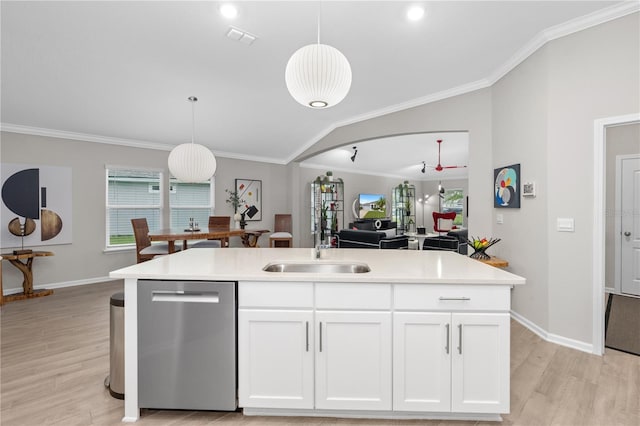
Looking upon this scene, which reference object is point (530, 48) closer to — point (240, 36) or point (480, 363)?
point (240, 36)

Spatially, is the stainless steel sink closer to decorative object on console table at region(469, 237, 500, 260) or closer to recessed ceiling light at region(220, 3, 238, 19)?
decorative object on console table at region(469, 237, 500, 260)

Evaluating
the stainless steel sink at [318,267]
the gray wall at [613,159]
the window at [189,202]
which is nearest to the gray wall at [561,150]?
the gray wall at [613,159]

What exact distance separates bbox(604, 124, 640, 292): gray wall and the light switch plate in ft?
6.15

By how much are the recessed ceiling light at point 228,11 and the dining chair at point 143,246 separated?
2.93 meters

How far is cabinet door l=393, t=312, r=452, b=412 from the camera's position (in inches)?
68.6

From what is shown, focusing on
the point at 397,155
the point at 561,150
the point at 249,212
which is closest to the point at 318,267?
the point at 561,150

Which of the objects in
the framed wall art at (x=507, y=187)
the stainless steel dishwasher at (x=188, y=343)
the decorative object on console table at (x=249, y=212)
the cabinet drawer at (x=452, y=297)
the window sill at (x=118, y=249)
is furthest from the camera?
the decorative object on console table at (x=249, y=212)

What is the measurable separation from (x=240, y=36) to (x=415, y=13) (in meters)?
1.57

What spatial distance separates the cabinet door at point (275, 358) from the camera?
1797 mm

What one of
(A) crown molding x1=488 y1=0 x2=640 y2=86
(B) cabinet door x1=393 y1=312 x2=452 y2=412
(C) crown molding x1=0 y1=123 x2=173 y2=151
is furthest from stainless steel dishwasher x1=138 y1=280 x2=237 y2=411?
(C) crown molding x1=0 y1=123 x2=173 y2=151

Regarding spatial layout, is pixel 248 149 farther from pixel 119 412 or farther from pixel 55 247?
pixel 119 412

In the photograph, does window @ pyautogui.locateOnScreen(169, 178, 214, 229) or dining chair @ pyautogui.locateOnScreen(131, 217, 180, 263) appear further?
window @ pyautogui.locateOnScreen(169, 178, 214, 229)

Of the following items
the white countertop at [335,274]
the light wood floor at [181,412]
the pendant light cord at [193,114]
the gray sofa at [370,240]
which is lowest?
the light wood floor at [181,412]

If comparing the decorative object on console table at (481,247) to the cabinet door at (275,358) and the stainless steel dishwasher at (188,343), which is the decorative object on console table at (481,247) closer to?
the cabinet door at (275,358)
